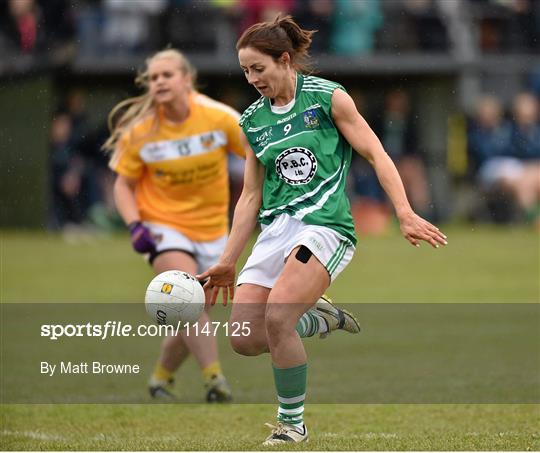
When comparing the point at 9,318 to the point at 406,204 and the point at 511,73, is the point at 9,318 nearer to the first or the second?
the point at 406,204

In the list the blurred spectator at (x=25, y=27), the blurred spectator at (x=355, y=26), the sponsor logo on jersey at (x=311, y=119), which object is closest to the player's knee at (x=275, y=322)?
the sponsor logo on jersey at (x=311, y=119)

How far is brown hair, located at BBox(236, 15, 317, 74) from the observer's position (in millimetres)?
6555

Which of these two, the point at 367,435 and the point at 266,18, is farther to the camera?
the point at 266,18

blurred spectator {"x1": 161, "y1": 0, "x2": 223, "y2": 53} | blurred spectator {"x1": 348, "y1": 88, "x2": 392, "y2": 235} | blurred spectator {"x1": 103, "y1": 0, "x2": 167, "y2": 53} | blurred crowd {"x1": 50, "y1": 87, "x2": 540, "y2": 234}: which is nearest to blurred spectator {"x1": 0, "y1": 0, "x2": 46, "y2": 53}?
blurred crowd {"x1": 50, "y1": 87, "x2": 540, "y2": 234}

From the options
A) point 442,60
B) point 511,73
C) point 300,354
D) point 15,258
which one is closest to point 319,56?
point 442,60

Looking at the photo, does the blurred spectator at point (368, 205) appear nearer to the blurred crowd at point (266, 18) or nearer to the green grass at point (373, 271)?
the green grass at point (373, 271)

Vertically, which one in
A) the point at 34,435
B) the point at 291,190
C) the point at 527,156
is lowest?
the point at 527,156

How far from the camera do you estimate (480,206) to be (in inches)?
983

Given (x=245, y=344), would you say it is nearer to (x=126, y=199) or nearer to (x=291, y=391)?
(x=291, y=391)

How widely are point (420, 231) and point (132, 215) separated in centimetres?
308

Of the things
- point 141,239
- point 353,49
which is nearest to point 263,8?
point 353,49

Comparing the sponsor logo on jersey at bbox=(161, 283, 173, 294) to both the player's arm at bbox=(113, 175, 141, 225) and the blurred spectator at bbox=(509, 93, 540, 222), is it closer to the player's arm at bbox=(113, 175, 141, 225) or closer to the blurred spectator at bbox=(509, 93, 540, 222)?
the player's arm at bbox=(113, 175, 141, 225)

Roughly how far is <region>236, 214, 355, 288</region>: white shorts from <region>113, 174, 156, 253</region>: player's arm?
1896mm

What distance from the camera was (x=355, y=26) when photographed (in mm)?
25125
